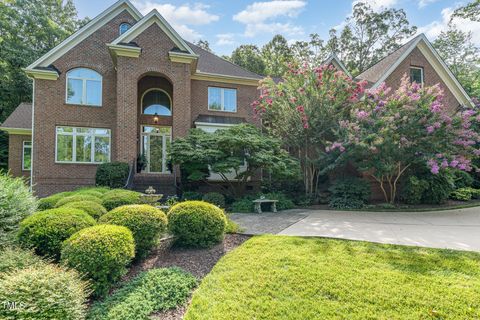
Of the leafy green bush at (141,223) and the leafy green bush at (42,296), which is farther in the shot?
the leafy green bush at (141,223)

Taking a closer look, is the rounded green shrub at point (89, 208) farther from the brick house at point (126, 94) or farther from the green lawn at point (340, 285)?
the brick house at point (126, 94)

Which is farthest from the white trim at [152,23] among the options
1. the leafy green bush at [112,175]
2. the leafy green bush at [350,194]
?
the leafy green bush at [350,194]

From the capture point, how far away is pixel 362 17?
98.8 ft

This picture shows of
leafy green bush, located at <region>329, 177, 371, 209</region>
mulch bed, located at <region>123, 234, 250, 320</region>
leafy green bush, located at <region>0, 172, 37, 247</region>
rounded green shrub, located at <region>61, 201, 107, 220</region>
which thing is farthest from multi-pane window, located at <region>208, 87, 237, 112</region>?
mulch bed, located at <region>123, 234, 250, 320</region>

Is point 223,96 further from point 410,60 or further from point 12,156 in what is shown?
point 12,156

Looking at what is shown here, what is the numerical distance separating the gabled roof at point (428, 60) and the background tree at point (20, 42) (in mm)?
27924

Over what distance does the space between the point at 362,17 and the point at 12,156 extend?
35286mm

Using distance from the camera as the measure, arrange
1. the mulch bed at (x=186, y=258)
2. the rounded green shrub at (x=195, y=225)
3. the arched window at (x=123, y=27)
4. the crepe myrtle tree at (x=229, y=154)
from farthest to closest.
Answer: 1. the arched window at (x=123, y=27)
2. the crepe myrtle tree at (x=229, y=154)
3. the rounded green shrub at (x=195, y=225)
4. the mulch bed at (x=186, y=258)

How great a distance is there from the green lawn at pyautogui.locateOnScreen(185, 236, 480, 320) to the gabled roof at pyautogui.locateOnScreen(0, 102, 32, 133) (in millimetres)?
18310

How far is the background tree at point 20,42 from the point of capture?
2323cm

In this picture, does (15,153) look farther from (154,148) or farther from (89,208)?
(89,208)

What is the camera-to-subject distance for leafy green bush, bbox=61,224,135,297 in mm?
3512

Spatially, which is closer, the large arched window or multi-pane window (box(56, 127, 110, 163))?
multi-pane window (box(56, 127, 110, 163))

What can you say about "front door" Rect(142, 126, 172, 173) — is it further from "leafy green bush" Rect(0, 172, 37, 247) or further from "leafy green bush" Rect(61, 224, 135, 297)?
"leafy green bush" Rect(61, 224, 135, 297)
